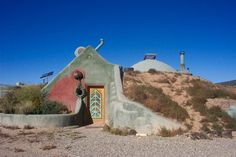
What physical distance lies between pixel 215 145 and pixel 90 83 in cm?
1000

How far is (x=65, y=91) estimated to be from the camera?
645 inches

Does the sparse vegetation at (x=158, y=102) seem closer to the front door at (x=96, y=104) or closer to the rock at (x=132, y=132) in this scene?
the rock at (x=132, y=132)

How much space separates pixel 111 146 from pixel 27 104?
21.6 feet

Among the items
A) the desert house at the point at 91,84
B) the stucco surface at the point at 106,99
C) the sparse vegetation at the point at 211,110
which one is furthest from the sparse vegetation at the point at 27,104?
the sparse vegetation at the point at 211,110

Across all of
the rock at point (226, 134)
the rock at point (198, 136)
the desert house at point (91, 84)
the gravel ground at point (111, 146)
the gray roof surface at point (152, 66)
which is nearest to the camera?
the gravel ground at point (111, 146)

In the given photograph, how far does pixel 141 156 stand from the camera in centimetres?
670

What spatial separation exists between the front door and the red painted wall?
878 millimetres

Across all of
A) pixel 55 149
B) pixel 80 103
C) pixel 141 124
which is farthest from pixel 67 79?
pixel 55 149

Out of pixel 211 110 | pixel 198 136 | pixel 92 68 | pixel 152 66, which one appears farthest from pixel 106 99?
pixel 152 66

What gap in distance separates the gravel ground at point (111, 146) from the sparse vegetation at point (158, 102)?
1751mm

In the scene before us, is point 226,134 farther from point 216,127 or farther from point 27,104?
point 27,104

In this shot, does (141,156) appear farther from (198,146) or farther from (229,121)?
(229,121)

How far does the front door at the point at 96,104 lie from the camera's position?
16297mm

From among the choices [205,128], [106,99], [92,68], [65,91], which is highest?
[92,68]
